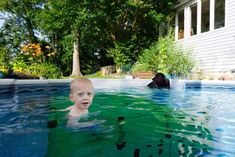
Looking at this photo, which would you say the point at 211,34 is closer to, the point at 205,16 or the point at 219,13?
the point at 219,13

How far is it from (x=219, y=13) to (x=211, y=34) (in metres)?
1.04

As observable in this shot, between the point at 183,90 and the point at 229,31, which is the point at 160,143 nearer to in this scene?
the point at 183,90

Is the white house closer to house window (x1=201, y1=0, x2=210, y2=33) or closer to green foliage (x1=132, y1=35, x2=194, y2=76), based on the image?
house window (x1=201, y1=0, x2=210, y2=33)

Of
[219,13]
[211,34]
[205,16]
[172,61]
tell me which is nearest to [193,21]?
[205,16]

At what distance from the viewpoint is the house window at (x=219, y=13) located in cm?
1449

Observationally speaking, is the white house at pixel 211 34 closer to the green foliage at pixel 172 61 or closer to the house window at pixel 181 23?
the house window at pixel 181 23

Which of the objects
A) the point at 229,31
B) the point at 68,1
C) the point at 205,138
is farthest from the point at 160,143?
the point at 68,1

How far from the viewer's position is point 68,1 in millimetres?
17672

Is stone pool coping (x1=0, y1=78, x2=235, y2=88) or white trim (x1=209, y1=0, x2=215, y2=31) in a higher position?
white trim (x1=209, y1=0, x2=215, y2=31)

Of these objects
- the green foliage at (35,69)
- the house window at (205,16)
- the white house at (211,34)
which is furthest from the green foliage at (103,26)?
the green foliage at (35,69)

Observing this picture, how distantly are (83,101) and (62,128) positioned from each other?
14.0 inches

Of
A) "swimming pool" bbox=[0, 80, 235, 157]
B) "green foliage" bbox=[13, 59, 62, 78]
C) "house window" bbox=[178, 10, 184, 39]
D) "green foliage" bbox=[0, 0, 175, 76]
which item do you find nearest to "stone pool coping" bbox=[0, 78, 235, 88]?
"swimming pool" bbox=[0, 80, 235, 157]

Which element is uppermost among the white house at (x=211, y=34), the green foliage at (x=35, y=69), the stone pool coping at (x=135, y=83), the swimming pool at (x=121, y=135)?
the white house at (x=211, y=34)

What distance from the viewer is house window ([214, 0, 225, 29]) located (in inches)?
570
